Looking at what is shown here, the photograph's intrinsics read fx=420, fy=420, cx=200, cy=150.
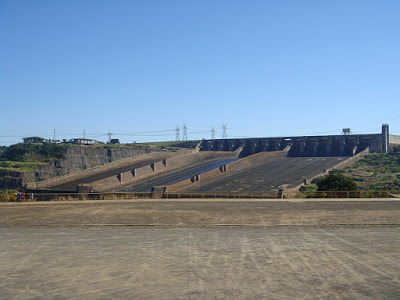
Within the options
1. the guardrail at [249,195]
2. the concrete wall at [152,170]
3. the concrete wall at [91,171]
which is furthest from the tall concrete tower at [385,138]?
the guardrail at [249,195]

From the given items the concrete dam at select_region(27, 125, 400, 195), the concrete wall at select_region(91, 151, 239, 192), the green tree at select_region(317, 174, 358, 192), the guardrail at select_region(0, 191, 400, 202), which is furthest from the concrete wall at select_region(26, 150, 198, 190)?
the green tree at select_region(317, 174, 358, 192)

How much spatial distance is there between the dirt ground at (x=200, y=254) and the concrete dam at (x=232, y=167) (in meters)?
24.6

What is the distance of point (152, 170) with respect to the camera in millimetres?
64500

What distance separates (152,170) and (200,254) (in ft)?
166

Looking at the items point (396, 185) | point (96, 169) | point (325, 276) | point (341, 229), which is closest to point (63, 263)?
point (325, 276)

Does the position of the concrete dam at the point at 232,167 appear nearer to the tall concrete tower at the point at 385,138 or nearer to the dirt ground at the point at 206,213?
the tall concrete tower at the point at 385,138

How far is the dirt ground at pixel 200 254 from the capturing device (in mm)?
10617

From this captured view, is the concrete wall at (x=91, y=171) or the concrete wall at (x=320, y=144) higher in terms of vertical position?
the concrete wall at (x=320, y=144)

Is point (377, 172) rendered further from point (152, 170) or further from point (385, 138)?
point (152, 170)

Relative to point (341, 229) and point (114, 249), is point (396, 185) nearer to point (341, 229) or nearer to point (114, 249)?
point (341, 229)

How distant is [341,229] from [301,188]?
2981 cm

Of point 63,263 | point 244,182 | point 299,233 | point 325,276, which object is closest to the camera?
point 325,276

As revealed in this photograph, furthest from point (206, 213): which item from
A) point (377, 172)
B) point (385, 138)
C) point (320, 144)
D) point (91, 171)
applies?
point (385, 138)

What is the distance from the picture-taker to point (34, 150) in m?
76.9
